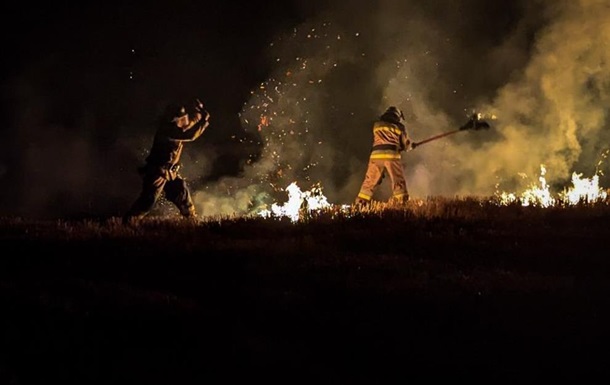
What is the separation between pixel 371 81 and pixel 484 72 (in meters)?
3.31

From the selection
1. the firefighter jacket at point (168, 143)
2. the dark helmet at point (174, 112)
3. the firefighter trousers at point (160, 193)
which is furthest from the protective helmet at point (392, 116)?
the firefighter trousers at point (160, 193)

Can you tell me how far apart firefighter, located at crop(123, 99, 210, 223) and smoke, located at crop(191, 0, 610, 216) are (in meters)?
8.44

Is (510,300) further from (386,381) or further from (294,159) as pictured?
(294,159)

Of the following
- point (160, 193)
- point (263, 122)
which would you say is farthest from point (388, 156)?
point (263, 122)

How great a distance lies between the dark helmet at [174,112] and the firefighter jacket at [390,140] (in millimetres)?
3065

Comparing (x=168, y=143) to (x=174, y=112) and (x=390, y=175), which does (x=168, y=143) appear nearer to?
(x=174, y=112)

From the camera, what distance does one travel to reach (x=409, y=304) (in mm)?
5352

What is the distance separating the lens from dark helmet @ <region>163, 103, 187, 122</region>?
10391 mm

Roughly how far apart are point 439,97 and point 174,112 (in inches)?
378

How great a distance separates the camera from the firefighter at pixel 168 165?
1022 centimetres

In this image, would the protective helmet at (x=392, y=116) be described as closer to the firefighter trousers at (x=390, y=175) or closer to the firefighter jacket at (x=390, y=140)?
the firefighter jacket at (x=390, y=140)

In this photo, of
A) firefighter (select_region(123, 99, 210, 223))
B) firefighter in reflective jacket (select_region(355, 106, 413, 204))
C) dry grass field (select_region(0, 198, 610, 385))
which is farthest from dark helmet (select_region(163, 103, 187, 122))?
firefighter in reflective jacket (select_region(355, 106, 413, 204))

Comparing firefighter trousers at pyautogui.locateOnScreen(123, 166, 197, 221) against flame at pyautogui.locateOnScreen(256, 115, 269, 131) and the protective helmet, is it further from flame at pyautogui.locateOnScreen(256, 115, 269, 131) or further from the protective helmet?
flame at pyautogui.locateOnScreen(256, 115, 269, 131)

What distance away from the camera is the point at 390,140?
11570 millimetres
